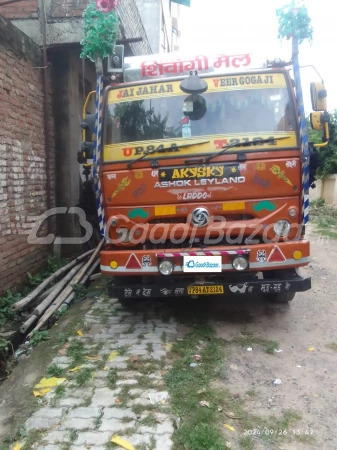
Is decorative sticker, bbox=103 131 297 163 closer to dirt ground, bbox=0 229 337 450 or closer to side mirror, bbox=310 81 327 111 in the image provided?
side mirror, bbox=310 81 327 111

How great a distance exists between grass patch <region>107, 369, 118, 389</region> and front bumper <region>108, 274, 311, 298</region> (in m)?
0.88

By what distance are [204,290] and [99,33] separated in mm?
3084

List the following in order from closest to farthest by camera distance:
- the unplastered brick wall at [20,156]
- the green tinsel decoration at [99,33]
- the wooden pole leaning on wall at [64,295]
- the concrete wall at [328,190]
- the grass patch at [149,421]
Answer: the grass patch at [149,421] < the green tinsel decoration at [99,33] < the wooden pole leaning on wall at [64,295] < the unplastered brick wall at [20,156] < the concrete wall at [328,190]

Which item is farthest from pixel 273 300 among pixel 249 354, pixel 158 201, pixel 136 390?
pixel 136 390

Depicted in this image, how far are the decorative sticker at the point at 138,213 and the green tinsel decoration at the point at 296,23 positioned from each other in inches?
99.3

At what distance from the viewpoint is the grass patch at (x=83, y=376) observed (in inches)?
129

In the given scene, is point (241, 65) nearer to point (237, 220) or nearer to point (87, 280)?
point (237, 220)

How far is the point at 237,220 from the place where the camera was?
404cm

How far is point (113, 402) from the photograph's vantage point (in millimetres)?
2975

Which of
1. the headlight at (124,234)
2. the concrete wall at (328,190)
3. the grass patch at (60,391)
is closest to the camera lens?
the grass patch at (60,391)

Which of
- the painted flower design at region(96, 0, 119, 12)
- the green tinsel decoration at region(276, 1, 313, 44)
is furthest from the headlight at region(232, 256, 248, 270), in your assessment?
the painted flower design at region(96, 0, 119, 12)

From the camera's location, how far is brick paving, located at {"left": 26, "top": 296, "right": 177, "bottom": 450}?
102 inches

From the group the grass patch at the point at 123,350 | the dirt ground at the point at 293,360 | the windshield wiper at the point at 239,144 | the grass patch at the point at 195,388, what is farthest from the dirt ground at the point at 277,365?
the windshield wiper at the point at 239,144

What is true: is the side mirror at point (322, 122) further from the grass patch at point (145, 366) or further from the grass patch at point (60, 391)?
the grass patch at point (60, 391)
